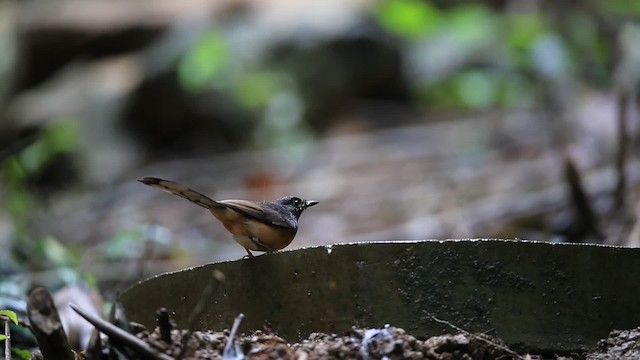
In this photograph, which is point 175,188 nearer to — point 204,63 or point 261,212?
point 261,212

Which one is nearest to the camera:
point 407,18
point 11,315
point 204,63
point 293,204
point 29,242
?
point 11,315

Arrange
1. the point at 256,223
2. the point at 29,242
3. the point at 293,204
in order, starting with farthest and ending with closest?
the point at 29,242, the point at 293,204, the point at 256,223

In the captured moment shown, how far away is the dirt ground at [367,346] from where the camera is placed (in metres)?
1.63

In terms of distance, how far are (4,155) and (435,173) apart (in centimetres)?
480

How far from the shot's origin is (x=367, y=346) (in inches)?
64.6

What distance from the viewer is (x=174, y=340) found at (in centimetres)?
173

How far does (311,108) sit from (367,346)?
8495mm

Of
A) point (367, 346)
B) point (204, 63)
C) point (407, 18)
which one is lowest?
point (367, 346)

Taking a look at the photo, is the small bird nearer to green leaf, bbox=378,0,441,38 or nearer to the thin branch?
the thin branch

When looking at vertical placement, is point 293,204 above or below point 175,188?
above

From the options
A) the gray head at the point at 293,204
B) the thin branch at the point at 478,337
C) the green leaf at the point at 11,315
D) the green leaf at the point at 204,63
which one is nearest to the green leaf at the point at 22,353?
the green leaf at the point at 11,315

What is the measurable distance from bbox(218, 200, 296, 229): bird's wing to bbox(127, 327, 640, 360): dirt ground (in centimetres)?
37

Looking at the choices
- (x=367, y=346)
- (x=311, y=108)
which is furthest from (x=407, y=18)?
(x=367, y=346)

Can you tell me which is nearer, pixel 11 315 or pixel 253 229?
pixel 11 315
